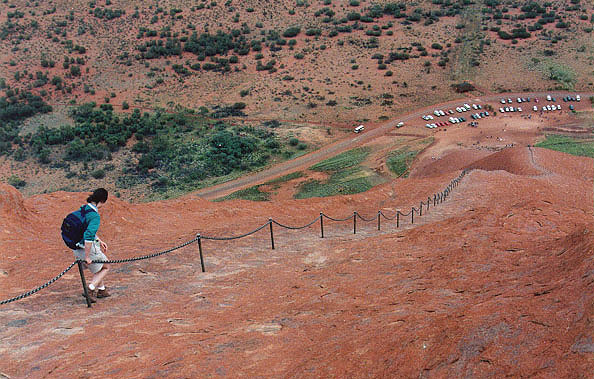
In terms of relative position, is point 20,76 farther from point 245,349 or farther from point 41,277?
point 245,349

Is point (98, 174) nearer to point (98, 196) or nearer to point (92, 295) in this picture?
point (92, 295)

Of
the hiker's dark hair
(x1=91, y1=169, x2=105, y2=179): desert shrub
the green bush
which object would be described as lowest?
(x1=91, y1=169, x2=105, y2=179): desert shrub

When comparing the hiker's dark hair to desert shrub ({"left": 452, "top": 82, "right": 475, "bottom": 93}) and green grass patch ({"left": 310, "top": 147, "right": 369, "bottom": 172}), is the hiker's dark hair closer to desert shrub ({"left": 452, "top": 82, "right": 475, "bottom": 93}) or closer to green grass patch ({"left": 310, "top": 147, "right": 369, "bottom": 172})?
green grass patch ({"left": 310, "top": 147, "right": 369, "bottom": 172})

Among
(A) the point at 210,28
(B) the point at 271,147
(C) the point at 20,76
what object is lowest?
(B) the point at 271,147

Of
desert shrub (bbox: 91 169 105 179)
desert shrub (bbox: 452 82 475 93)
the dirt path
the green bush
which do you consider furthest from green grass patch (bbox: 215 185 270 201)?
the green bush

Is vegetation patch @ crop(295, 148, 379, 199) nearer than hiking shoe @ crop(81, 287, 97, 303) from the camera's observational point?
No

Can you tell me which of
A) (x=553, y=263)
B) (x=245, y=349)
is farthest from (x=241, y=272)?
(x=553, y=263)

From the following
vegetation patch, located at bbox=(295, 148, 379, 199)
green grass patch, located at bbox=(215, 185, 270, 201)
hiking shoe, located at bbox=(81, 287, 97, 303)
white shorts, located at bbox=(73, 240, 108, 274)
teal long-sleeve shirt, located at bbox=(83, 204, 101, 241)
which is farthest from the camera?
green grass patch, located at bbox=(215, 185, 270, 201)
